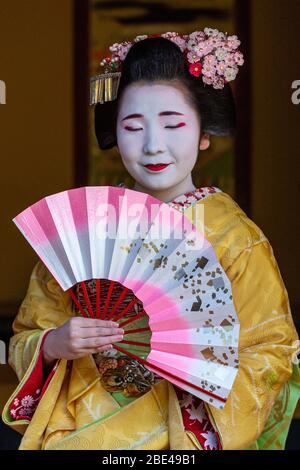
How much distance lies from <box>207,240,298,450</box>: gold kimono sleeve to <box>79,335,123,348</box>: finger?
0.86 ft

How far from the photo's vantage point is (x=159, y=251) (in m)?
2.22

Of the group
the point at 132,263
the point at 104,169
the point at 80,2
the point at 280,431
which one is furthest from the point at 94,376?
the point at 80,2

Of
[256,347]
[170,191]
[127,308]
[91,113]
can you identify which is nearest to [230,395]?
[256,347]

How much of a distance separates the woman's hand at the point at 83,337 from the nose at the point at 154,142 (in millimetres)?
435

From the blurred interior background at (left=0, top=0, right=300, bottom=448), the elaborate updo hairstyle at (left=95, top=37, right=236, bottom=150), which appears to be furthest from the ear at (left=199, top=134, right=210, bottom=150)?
the blurred interior background at (left=0, top=0, right=300, bottom=448)

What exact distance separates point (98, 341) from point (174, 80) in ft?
2.20

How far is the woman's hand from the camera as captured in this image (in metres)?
2.17

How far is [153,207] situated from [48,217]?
0.79 ft

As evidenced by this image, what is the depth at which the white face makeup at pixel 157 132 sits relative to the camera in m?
2.36

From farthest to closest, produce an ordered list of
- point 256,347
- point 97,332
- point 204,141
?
point 204,141, point 256,347, point 97,332

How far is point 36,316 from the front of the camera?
246 cm

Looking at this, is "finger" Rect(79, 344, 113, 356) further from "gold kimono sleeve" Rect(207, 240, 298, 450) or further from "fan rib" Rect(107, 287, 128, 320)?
"gold kimono sleeve" Rect(207, 240, 298, 450)

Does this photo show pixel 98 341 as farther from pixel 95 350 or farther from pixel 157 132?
pixel 157 132

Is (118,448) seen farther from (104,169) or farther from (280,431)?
(104,169)
